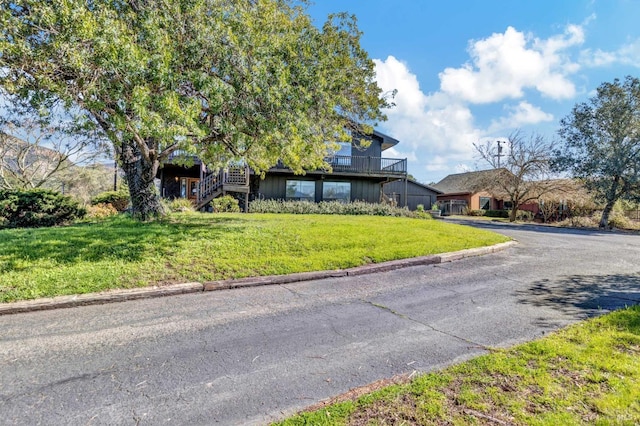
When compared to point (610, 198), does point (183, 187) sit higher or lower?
higher

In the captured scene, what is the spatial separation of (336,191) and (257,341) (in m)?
17.8

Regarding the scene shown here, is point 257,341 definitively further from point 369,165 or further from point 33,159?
point 33,159

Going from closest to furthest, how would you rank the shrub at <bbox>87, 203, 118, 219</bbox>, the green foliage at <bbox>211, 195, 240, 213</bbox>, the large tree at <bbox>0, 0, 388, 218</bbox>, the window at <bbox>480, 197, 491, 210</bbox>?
the large tree at <bbox>0, 0, 388, 218</bbox>, the shrub at <bbox>87, 203, 118, 219</bbox>, the green foliage at <bbox>211, 195, 240, 213</bbox>, the window at <bbox>480, 197, 491, 210</bbox>

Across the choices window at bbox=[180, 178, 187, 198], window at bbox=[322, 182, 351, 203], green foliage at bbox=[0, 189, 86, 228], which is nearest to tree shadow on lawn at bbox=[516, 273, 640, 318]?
green foliage at bbox=[0, 189, 86, 228]

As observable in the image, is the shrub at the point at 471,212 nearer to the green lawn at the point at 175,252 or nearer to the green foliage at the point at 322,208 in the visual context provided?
the green foliage at the point at 322,208

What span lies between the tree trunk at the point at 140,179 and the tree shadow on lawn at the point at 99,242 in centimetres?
100

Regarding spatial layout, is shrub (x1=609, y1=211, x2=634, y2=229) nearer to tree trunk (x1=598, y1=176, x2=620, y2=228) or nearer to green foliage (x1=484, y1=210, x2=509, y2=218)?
tree trunk (x1=598, y1=176, x2=620, y2=228)

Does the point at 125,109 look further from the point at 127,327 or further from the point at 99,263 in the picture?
the point at 127,327

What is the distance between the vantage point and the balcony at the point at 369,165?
2039cm

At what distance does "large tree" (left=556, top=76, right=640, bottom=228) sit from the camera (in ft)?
71.8

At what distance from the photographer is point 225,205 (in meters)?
16.6

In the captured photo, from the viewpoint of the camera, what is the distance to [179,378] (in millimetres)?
3014

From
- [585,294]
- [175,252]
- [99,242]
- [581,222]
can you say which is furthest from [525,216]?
[99,242]

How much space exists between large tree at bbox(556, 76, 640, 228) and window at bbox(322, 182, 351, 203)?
17.3 metres
